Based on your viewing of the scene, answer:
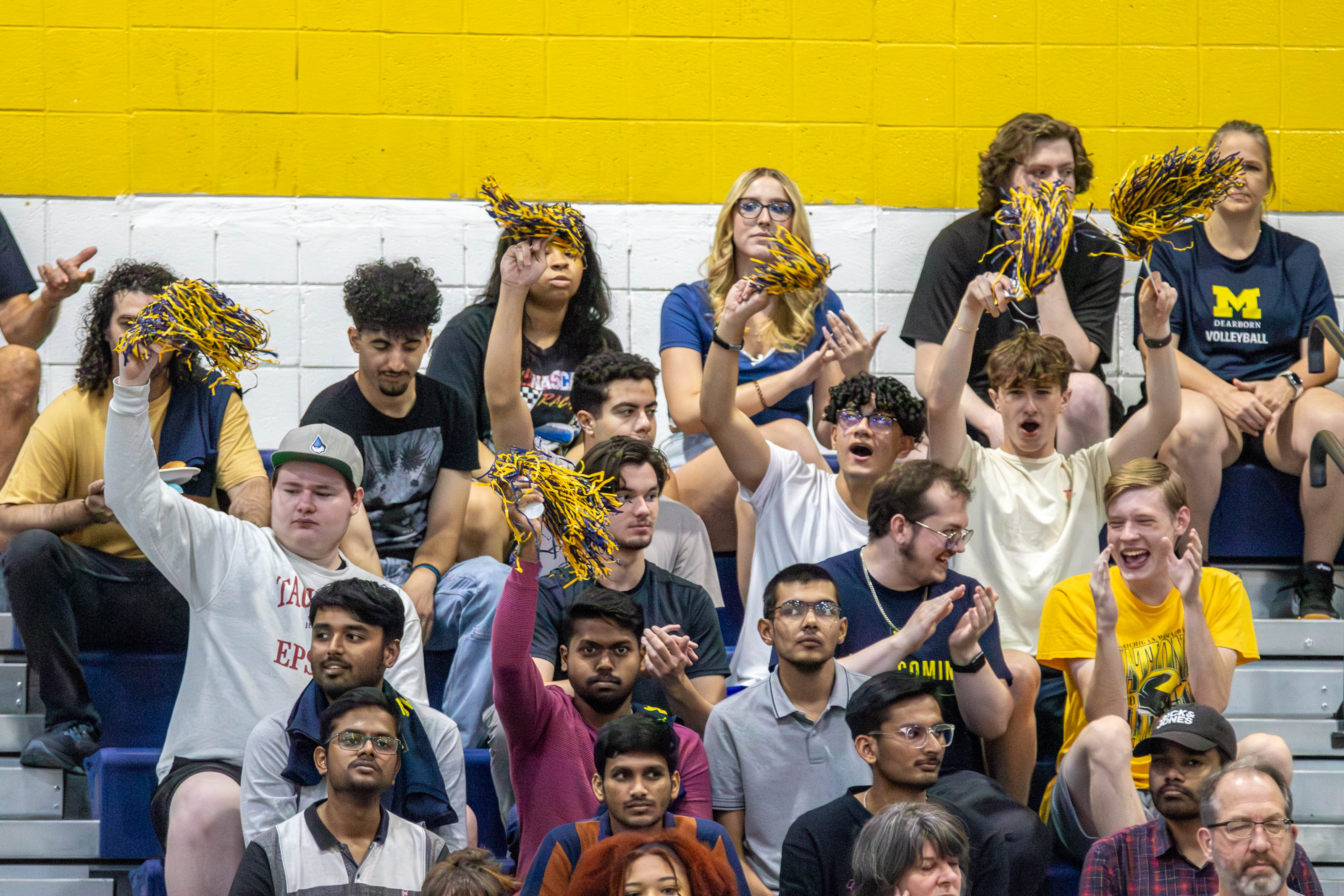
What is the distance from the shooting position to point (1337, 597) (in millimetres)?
5008

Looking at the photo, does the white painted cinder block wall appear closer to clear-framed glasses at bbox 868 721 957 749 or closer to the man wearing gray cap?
the man wearing gray cap

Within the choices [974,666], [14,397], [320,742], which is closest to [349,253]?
[14,397]

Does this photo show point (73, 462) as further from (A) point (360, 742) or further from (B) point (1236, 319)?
(B) point (1236, 319)

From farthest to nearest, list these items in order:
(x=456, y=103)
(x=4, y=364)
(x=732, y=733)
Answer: (x=456, y=103) → (x=4, y=364) → (x=732, y=733)

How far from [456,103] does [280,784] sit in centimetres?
324

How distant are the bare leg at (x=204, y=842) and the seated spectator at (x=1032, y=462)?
1.98 meters

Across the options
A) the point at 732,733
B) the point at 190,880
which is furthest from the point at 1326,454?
the point at 190,880

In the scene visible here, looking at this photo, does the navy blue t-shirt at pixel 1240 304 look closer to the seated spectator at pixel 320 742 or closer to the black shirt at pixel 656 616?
the black shirt at pixel 656 616

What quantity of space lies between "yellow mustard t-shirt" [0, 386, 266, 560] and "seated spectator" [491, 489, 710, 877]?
4.22 feet

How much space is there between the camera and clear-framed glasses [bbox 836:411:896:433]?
424cm

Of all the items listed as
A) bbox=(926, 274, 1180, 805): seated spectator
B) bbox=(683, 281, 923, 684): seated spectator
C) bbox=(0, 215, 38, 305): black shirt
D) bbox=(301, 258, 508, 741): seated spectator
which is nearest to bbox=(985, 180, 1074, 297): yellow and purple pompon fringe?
bbox=(926, 274, 1180, 805): seated spectator

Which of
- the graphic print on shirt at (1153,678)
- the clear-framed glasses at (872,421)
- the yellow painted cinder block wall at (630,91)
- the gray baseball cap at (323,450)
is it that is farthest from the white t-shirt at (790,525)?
the yellow painted cinder block wall at (630,91)

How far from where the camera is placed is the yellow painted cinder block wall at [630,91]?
5.78 meters

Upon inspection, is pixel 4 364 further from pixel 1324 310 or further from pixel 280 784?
pixel 1324 310
